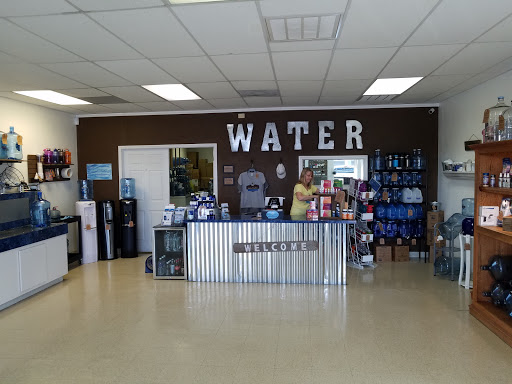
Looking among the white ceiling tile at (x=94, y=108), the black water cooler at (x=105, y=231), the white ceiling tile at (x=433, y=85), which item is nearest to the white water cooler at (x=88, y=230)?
the black water cooler at (x=105, y=231)

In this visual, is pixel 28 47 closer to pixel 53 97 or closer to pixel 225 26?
pixel 225 26

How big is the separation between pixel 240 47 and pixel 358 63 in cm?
148

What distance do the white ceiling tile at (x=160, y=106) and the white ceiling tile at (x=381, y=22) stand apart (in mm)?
3925

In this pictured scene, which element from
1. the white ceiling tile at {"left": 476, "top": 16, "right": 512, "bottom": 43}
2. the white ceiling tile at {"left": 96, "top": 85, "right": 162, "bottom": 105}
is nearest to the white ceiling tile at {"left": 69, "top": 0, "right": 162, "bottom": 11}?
the white ceiling tile at {"left": 96, "top": 85, "right": 162, "bottom": 105}

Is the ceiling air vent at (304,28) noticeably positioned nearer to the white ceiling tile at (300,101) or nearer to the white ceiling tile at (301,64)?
the white ceiling tile at (301,64)

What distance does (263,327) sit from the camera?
4055mm

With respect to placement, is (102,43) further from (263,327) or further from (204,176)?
(204,176)

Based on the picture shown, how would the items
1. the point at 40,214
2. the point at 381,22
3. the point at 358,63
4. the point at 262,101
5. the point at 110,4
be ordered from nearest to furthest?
the point at 110,4, the point at 381,22, the point at 358,63, the point at 40,214, the point at 262,101

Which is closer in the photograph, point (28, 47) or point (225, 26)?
point (225, 26)

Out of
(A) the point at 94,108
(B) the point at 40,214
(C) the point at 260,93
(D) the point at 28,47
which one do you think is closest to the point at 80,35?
(D) the point at 28,47

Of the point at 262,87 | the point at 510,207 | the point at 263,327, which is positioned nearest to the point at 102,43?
the point at 262,87

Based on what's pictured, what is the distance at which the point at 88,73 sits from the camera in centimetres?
468

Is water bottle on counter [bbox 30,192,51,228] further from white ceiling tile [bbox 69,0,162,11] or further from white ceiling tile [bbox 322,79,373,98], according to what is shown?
white ceiling tile [bbox 322,79,373,98]

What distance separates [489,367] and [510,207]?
1.76 metres
